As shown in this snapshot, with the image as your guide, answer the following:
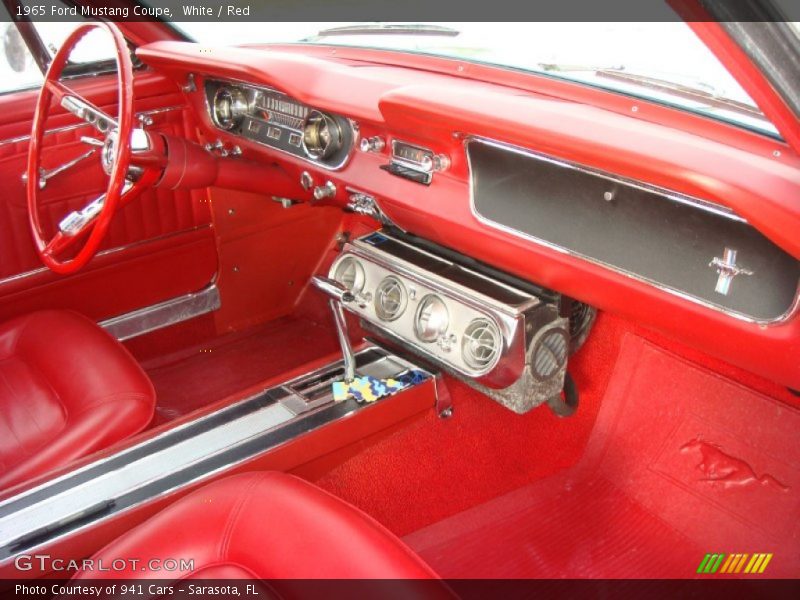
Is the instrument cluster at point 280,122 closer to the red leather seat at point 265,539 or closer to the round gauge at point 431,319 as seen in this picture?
the round gauge at point 431,319

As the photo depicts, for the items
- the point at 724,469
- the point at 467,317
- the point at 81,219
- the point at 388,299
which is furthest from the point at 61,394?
the point at 724,469

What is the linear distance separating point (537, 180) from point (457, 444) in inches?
33.4

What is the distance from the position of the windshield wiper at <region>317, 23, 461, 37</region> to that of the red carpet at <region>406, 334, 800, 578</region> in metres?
0.95

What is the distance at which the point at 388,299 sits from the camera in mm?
2021

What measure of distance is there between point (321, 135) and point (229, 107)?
491mm

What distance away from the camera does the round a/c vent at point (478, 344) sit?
5.72 ft

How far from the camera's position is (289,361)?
2.59 metres

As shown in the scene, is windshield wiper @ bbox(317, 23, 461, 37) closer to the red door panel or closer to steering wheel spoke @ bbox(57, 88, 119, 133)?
the red door panel

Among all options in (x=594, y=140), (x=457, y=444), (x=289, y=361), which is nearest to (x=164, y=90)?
(x=289, y=361)

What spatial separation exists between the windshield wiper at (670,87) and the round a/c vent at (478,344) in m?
0.58

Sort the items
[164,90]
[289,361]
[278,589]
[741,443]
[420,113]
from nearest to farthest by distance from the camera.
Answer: [278,589]
[420,113]
[741,443]
[164,90]
[289,361]

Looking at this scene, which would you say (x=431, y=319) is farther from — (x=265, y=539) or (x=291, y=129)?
(x=265, y=539)

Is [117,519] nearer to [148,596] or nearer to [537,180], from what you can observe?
[148,596]

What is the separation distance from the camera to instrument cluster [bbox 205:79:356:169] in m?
1.79
